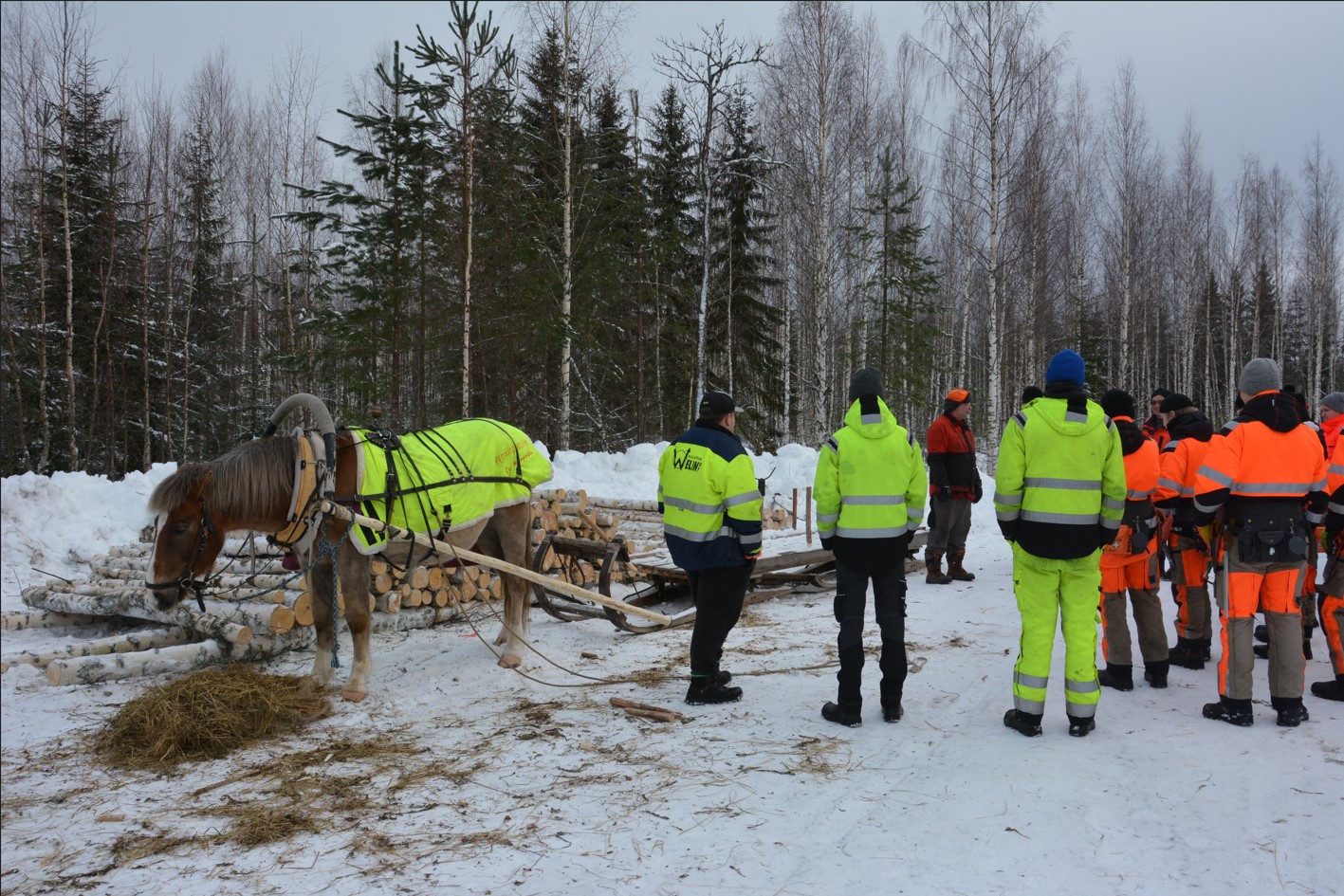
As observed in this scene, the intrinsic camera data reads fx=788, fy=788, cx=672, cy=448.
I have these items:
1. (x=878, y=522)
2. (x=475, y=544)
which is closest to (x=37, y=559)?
(x=475, y=544)

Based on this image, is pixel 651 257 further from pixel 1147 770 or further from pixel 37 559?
pixel 1147 770

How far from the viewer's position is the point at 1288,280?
40406 millimetres

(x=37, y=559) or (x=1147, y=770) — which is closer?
(x=1147, y=770)

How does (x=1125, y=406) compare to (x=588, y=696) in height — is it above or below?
above

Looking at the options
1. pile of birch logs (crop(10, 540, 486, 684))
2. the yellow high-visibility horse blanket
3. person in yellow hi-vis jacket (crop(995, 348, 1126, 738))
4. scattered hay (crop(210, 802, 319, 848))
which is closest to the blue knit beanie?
person in yellow hi-vis jacket (crop(995, 348, 1126, 738))

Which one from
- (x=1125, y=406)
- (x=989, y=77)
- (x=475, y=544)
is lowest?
(x=475, y=544)

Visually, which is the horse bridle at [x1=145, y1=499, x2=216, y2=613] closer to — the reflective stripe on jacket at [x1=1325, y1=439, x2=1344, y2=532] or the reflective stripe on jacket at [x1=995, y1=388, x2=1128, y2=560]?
the reflective stripe on jacket at [x1=995, y1=388, x2=1128, y2=560]

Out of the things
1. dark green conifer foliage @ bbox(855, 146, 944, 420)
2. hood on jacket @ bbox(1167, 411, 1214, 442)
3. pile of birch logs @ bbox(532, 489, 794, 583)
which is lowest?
pile of birch logs @ bbox(532, 489, 794, 583)

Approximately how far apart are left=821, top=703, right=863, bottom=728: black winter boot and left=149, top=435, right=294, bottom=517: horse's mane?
357cm

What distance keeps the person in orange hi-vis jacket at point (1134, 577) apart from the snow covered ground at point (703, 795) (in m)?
0.20

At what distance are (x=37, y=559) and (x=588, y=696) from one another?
7513 millimetres

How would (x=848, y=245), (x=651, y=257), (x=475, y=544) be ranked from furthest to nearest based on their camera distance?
1. (x=848, y=245)
2. (x=651, y=257)
3. (x=475, y=544)

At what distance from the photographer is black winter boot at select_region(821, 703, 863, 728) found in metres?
4.61

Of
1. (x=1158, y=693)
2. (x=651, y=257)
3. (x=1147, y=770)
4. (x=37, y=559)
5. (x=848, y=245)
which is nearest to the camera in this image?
(x=1147, y=770)
